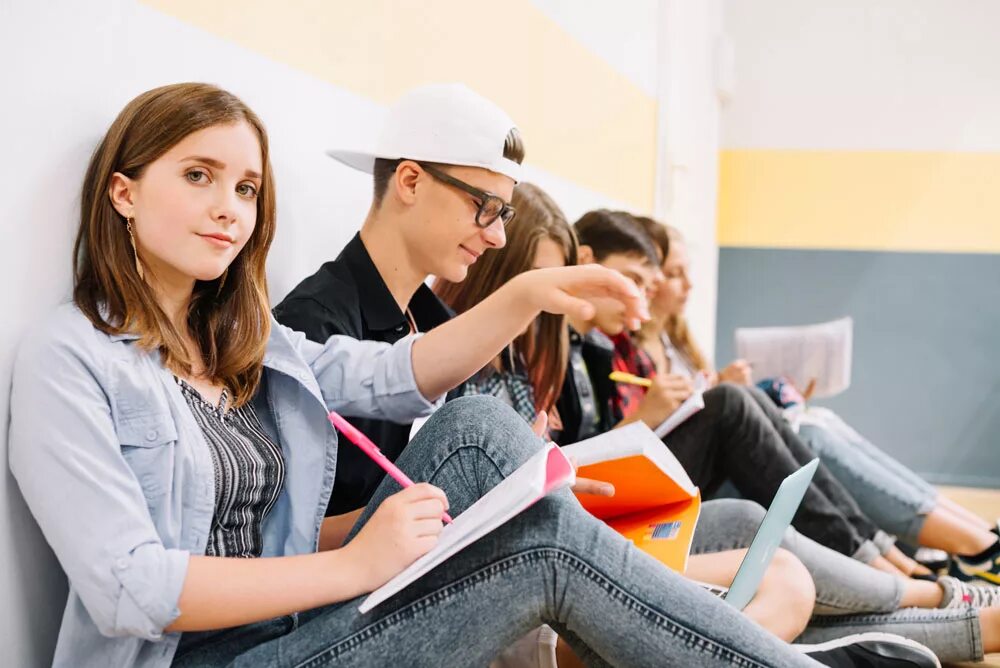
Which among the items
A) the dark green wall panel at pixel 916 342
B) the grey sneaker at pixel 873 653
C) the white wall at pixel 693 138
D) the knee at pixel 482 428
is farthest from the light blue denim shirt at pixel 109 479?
the dark green wall panel at pixel 916 342

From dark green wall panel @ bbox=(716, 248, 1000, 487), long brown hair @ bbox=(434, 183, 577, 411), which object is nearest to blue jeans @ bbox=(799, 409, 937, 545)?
long brown hair @ bbox=(434, 183, 577, 411)

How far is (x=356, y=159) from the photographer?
1.79 m

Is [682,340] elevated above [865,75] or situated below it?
below

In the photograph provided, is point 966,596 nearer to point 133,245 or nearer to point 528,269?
point 528,269

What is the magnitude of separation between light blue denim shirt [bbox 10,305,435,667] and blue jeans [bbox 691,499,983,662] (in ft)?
3.45

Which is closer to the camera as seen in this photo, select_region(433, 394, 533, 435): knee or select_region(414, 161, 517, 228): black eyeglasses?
select_region(433, 394, 533, 435): knee

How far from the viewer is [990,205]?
491 cm

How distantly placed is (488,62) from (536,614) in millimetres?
1687

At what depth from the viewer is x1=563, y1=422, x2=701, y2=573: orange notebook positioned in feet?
4.81

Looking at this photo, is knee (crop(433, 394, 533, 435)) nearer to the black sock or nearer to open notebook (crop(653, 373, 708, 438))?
open notebook (crop(653, 373, 708, 438))

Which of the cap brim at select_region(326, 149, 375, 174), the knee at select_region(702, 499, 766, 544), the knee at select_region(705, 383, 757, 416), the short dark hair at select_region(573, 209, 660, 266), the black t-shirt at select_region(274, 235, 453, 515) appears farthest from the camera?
the short dark hair at select_region(573, 209, 660, 266)

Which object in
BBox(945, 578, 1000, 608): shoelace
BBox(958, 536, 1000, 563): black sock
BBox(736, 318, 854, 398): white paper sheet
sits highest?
BBox(736, 318, 854, 398): white paper sheet

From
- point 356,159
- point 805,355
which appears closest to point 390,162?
point 356,159

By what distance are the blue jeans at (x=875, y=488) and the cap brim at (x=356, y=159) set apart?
55.6 inches
